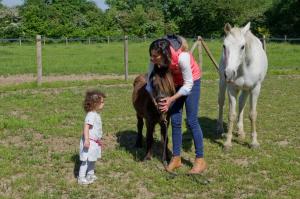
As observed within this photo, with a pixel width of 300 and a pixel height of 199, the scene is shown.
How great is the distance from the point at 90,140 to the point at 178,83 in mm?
1202

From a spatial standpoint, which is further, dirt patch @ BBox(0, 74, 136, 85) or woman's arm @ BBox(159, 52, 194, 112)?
dirt patch @ BBox(0, 74, 136, 85)

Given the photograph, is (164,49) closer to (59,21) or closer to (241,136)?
(241,136)

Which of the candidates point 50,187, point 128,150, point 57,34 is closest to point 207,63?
point 128,150

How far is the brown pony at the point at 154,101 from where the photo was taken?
4871 millimetres

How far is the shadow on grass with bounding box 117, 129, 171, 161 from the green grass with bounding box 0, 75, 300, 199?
15 mm

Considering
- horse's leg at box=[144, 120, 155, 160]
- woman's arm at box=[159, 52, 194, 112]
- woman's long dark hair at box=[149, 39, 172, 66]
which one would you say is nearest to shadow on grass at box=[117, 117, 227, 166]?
horse's leg at box=[144, 120, 155, 160]

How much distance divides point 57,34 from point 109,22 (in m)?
6.42

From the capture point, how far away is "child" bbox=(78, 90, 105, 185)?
4789mm

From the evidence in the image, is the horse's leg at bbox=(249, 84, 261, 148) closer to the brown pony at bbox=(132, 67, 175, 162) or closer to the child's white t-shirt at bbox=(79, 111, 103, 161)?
the brown pony at bbox=(132, 67, 175, 162)

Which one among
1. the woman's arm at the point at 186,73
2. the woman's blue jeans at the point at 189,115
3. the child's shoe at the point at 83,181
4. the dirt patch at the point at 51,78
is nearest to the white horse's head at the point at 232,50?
the woman's blue jeans at the point at 189,115

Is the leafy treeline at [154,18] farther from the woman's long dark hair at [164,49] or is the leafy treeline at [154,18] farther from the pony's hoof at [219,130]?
the woman's long dark hair at [164,49]

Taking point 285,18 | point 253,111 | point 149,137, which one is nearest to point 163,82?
point 149,137

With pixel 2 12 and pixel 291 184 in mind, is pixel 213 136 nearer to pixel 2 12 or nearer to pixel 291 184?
pixel 291 184

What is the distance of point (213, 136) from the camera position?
7254 millimetres
